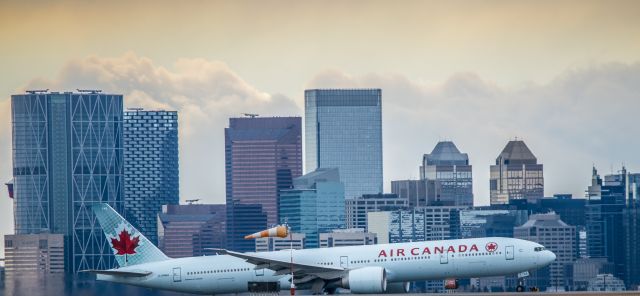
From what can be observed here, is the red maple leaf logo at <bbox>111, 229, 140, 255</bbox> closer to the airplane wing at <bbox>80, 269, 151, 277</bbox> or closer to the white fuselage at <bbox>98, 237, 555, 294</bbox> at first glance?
the airplane wing at <bbox>80, 269, 151, 277</bbox>

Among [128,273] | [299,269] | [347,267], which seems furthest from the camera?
[128,273]

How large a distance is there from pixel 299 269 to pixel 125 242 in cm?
1521

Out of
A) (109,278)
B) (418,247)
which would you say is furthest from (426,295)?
(109,278)

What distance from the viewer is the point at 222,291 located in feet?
389

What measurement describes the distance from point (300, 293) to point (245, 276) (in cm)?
440

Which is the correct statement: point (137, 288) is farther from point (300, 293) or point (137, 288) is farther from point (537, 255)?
point (537, 255)

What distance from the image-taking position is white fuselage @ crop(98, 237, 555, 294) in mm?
113562

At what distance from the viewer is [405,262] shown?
11375 cm

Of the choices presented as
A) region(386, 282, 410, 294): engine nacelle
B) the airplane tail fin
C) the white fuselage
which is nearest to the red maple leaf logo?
the airplane tail fin

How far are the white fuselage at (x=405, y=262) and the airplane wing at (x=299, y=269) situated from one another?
1.05 metres

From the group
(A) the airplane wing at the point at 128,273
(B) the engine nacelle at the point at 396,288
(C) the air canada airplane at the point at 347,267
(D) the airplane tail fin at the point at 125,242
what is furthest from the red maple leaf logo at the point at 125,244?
(B) the engine nacelle at the point at 396,288

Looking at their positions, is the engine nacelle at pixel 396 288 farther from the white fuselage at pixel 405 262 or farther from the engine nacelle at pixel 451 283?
the engine nacelle at pixel 451 283

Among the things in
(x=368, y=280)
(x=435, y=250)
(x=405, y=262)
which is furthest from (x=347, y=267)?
(x=435, y=250)

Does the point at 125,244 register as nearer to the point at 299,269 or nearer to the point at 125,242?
the point at 125,242
